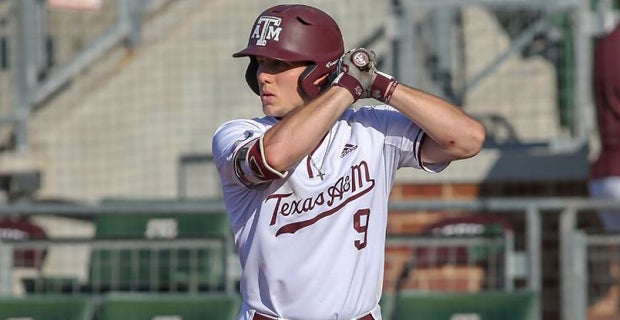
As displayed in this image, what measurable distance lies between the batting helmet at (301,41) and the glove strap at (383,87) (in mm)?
209

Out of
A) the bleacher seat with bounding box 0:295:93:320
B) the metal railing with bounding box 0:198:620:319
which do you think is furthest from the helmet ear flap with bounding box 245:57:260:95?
the metal railing with bounding box 0:198:620:319

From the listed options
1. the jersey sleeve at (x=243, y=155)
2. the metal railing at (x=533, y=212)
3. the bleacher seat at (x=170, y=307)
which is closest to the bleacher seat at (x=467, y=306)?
the metal railing at (x=533, y=212)

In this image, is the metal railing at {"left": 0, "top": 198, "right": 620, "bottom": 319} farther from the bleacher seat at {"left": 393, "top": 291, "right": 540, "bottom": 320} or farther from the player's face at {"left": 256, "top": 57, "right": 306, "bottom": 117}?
the player's face at {"left": 256, "top": 57, "right": 306, "bottom": 117}

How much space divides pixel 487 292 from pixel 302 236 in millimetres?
3064

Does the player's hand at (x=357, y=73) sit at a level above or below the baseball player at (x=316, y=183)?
above

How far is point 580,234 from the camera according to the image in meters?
7.40

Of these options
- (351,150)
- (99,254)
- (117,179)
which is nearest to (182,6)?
(117,179)

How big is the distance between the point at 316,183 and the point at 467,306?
9.96ft

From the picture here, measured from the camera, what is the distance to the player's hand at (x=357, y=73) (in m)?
4.07

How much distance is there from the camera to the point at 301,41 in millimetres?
4230

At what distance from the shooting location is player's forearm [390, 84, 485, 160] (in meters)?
4.11

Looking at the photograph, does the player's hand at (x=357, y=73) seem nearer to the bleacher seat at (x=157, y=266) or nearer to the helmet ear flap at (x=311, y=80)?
the helmet ear flap at (x=311, y=80)

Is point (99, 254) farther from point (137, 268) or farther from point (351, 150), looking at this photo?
point (351, 150)

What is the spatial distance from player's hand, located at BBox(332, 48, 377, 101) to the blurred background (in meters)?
3.08
